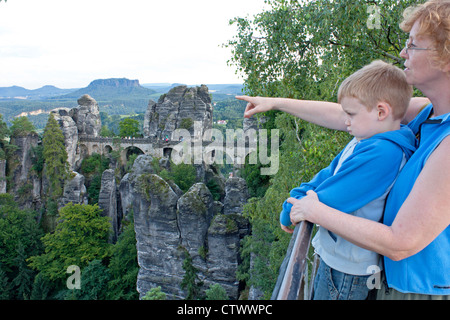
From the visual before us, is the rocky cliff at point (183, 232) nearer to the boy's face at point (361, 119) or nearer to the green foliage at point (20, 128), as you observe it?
the boy's face at point (361, 119)

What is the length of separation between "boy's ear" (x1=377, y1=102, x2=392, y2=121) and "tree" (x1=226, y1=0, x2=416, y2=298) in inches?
134

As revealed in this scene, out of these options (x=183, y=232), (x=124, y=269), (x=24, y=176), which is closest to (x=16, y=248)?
(x=24, y=176)

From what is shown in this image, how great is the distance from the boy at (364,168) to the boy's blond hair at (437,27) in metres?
0.19

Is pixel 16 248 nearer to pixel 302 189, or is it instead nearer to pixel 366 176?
pixel 302 189

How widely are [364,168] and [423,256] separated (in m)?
0.49

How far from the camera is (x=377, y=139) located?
5.12 feet

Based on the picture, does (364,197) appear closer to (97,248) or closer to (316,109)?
(316,109)

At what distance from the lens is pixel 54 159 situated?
82.4 ft

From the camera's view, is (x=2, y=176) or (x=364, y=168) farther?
(x=2, y=176)

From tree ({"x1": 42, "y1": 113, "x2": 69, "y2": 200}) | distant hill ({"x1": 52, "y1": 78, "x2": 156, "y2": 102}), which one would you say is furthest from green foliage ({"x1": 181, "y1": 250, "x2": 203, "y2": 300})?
distant hill ({"x1": 52, "y1": 78, "x2": 156, "y2": 102})

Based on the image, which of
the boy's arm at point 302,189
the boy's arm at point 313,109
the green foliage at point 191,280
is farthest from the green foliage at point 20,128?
the boy's arm at point 302,189

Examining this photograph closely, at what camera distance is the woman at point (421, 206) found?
126 cm

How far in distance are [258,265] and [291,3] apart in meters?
8.15
